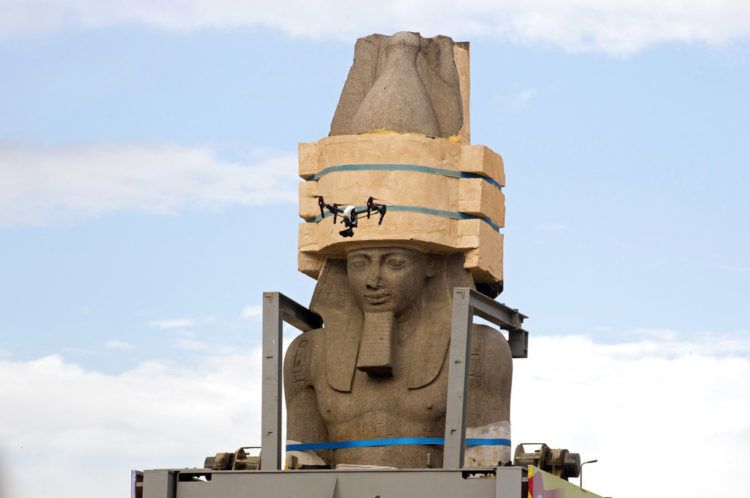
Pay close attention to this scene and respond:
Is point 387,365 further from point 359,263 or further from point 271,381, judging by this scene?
point 271,381

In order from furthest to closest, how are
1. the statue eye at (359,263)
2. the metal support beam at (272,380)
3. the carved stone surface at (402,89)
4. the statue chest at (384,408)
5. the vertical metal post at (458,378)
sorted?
the carved stone surface at (402,89)
the statue eye at (359,263)
the statue chest at (384,408)
the metal support beam at (272,380)
the vertical metal post at (458,378)

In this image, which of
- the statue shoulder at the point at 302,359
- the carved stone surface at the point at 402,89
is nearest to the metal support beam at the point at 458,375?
the statue shoulder at the point at 302,359

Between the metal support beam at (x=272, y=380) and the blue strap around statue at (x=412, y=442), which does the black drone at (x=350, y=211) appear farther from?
the blue strap around statue at (x=412, y=442)

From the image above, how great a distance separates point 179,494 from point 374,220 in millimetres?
4082

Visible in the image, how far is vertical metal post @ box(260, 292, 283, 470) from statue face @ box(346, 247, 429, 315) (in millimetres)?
1135

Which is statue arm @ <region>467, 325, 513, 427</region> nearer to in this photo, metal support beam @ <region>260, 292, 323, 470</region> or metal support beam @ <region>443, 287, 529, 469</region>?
metal support beam @ <region>443, 287, 529, 469</region>

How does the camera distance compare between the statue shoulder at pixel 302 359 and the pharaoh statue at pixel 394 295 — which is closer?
the pharaoh statue at pixel 394 295

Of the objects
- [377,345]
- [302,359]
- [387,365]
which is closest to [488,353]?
[387,365]

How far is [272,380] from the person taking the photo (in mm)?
17375

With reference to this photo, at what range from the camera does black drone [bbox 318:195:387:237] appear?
55.2 ft

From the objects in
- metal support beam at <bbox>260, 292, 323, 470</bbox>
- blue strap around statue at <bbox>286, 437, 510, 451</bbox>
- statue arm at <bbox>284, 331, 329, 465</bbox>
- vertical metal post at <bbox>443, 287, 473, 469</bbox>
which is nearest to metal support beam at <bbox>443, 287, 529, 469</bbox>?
vertical metal post at <bbox>443, 287, 473, 469</bbox>

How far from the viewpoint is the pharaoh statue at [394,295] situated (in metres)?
17.9

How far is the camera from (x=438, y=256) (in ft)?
61.0

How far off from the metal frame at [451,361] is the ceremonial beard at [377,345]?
890 mm
